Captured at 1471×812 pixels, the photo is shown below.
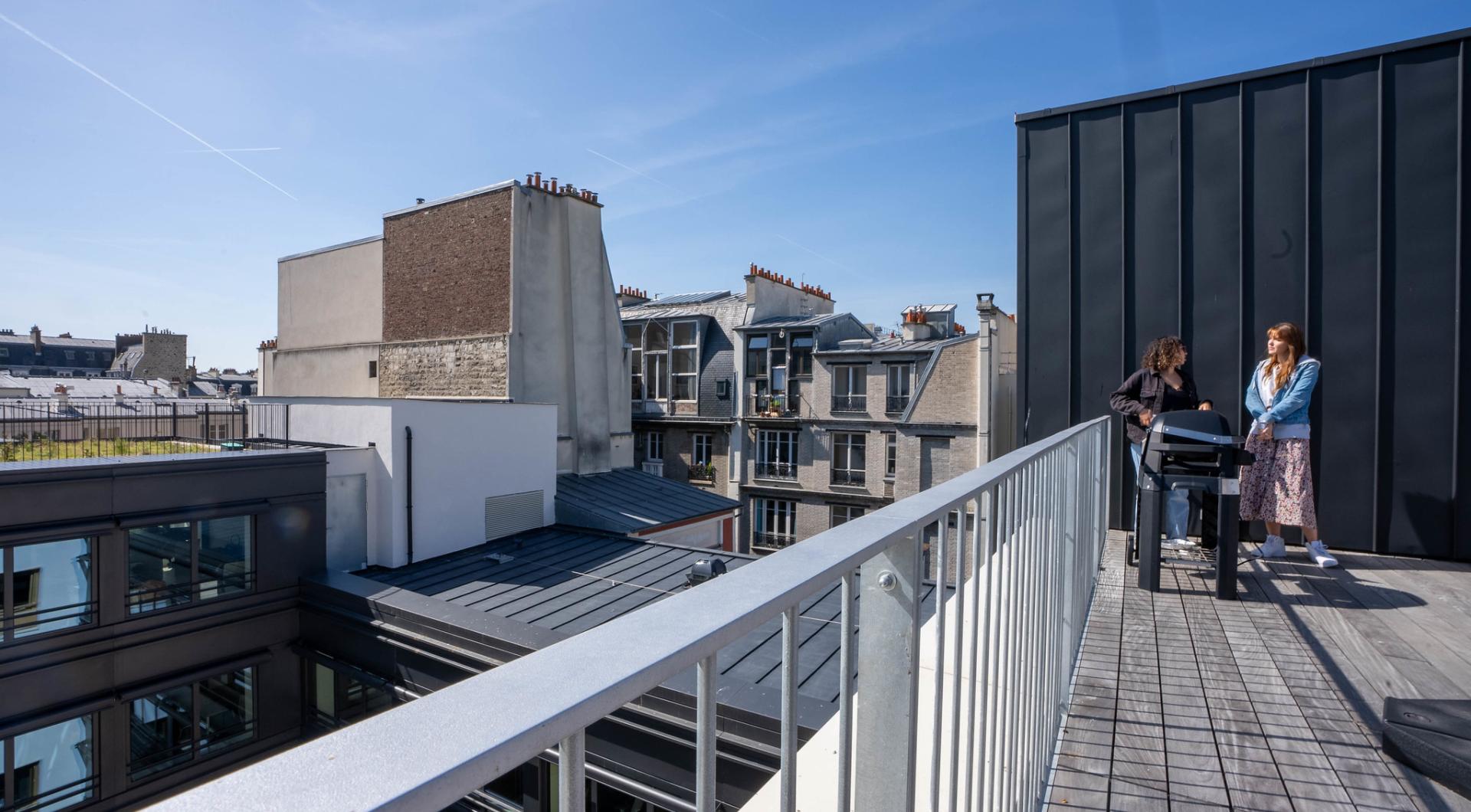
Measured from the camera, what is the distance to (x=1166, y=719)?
251 centimetres

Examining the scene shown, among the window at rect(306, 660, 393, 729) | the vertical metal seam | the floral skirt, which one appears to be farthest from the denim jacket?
the window at rect(306, 660, 393, 729)

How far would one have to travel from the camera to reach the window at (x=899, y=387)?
22.8 meters

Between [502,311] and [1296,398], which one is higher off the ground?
[502,311]

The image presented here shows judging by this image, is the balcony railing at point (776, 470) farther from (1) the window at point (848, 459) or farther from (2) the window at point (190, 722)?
(2) the window at point (190, 722)

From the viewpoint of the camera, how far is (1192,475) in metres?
3.86

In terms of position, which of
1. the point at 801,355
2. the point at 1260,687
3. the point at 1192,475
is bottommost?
the point at 1260,687

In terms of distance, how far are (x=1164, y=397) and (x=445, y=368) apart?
14861 millimetres

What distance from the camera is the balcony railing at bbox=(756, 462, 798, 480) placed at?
24.9 m

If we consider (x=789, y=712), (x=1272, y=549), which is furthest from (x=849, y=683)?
(x=1272, y=549)

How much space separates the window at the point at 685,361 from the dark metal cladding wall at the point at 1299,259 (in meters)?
21.1

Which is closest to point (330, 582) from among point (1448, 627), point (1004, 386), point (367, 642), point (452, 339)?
point (367, 642)

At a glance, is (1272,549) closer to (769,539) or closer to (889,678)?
(889,678)

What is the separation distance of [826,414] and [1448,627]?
2096 cm

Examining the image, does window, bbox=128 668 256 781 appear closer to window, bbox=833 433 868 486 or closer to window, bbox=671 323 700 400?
window, bbox=833 433 868 486
